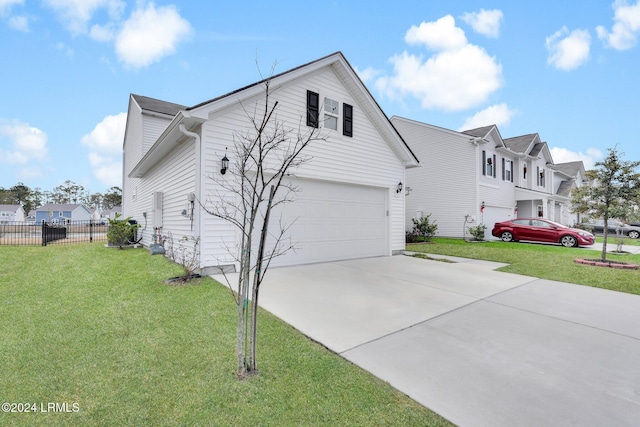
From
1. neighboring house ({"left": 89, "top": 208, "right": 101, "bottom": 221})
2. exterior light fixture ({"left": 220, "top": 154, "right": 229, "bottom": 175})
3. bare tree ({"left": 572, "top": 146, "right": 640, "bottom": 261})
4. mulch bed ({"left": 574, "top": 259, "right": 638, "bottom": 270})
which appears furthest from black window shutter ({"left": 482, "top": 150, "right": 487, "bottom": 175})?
neighboring house ({"left": 89, "top": 208, "right": 101, "bottom": 221})

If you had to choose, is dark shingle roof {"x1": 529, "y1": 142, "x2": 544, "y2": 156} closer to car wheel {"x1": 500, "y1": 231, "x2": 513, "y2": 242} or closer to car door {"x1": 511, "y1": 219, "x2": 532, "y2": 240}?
car door {"x1": 511, "y1": 219, "x2": 532, "y2": 240}

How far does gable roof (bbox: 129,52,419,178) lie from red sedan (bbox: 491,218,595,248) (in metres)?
8.60

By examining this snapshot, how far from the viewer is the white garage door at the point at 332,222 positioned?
7.86m

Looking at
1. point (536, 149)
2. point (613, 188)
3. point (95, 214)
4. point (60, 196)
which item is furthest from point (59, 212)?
point (613, 188)

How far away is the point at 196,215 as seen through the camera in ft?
21.0

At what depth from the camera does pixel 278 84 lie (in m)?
7.34

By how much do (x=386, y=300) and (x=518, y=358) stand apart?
2.09 m

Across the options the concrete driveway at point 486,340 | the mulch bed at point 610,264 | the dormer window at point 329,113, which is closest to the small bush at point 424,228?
the mulch bed at point 610,264

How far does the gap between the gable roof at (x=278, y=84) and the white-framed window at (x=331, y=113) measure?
0.86 m

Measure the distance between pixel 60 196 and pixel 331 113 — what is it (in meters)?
78.7

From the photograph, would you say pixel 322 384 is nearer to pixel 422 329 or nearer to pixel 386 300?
pixel 422 329

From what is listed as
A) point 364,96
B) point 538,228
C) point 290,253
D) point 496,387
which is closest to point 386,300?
point 496,387

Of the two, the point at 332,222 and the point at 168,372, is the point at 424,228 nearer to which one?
the point at 332,222

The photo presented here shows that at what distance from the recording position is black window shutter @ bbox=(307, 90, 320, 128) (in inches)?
321
